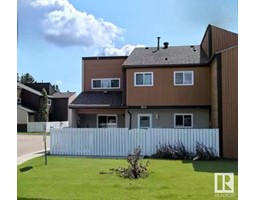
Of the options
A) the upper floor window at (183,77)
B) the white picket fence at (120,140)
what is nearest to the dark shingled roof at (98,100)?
the upper floor window at (183,77)

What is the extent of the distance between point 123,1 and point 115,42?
138cm

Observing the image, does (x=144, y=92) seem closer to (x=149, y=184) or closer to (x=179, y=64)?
(x=179, y=64)

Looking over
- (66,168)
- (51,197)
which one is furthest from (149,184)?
(66,168)

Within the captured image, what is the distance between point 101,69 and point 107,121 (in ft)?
8.22

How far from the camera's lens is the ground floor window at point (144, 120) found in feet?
42.9

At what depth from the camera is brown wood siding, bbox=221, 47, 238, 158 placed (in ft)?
29.8

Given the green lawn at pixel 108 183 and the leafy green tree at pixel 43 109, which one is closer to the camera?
the green lawn at pixel 108 183

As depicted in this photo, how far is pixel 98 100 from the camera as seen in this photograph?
46.6 feet

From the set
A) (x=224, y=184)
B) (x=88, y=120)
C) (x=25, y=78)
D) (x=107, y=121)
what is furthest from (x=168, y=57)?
(x=224, y=184)

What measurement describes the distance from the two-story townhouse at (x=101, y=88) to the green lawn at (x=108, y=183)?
22.1 ft

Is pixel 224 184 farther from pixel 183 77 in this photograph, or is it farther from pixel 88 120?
pixel 88 120

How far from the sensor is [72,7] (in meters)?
5.88

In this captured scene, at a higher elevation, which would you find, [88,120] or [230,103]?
[230,103]

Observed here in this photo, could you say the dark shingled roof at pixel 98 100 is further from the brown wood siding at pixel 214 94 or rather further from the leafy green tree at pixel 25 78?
the leafy green tree at pixel 25 78
